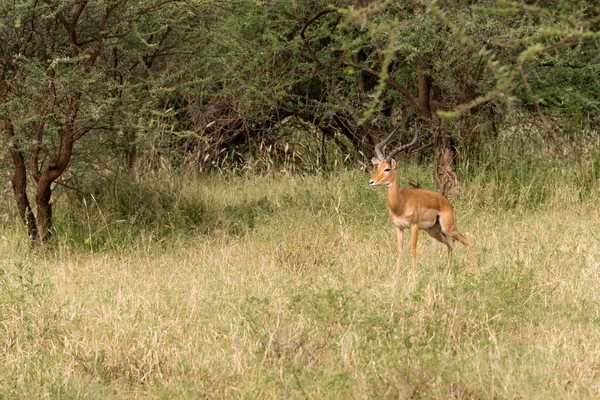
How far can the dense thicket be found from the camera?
789cm

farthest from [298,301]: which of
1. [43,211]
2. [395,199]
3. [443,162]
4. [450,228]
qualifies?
[443,162]

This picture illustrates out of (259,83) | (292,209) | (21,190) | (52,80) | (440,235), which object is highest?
(52,80)

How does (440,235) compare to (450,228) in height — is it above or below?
below

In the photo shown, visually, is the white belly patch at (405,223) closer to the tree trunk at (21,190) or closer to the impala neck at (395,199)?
the impala neck at (395,199)

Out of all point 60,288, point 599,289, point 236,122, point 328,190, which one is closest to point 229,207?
point 328,190

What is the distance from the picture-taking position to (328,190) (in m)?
10.3

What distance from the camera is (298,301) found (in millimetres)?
5566

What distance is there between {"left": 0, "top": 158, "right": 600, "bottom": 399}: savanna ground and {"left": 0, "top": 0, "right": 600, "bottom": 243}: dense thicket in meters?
0.81

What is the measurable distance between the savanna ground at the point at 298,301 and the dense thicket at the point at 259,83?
31.7 inches

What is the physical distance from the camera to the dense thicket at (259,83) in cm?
789

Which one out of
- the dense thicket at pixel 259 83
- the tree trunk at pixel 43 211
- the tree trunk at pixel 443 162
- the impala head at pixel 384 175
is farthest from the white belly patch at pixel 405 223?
the tree trunk at pixel 43 211

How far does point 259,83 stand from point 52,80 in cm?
349

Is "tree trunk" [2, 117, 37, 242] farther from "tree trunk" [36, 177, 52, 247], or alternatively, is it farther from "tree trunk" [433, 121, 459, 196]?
"tree trunk" [433, 121, 459, 196]

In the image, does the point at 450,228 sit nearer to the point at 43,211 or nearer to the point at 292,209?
the point at 292,209
